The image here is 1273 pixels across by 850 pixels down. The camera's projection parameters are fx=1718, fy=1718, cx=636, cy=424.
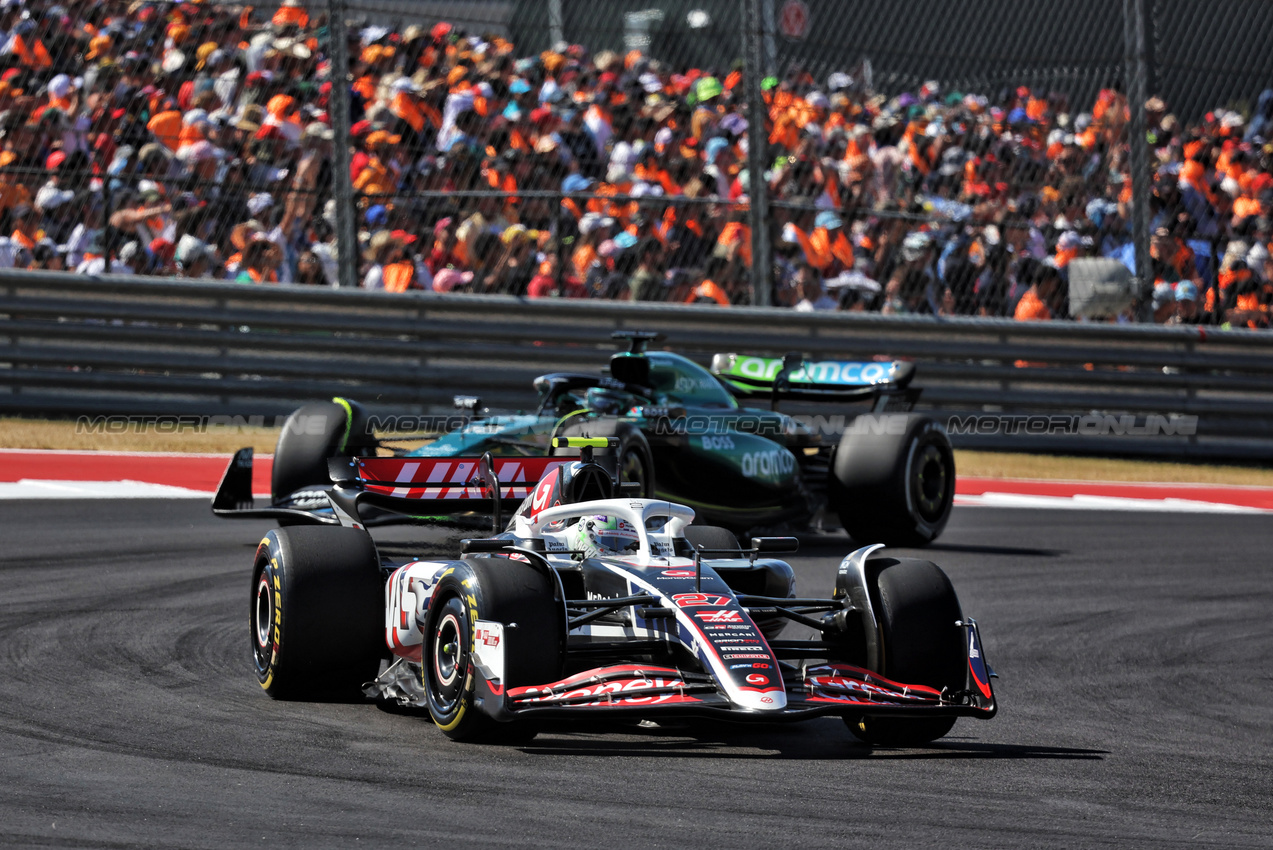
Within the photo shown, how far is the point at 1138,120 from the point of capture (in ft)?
47.0

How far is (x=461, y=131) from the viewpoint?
13.3m

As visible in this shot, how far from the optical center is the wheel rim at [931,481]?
10906mm

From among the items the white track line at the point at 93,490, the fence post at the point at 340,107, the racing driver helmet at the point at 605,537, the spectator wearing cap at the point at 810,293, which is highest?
the fence post at the point at 340,107

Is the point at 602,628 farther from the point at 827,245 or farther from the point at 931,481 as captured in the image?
the point at 827,245

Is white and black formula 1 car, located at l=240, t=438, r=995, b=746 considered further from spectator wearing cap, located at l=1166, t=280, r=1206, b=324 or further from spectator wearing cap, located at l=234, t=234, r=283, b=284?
spectator wearing cap, located at l=1166, t=280, r=1206, b=324

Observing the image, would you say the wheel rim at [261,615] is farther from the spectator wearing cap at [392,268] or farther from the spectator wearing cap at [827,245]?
the spectator wearing cap at [827,245]

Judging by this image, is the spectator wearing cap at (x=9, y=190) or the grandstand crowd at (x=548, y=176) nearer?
the spectator wearing cap at (x=9, y=190)

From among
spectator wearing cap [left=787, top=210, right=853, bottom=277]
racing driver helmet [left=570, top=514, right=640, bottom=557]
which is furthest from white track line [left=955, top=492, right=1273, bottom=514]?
racing driver helmet [left=570, top=514, right=640, bottom=557]

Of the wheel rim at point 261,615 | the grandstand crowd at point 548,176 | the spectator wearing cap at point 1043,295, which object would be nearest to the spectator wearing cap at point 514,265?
the grandstand crowd at point 548,176

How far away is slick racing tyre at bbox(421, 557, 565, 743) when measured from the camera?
5270 millimetres

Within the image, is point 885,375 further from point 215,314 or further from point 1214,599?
point 215,314

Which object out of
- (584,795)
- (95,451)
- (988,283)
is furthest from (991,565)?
(95,451)

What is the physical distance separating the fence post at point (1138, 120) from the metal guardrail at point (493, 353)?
30.2 inches

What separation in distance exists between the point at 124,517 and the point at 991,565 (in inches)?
211
